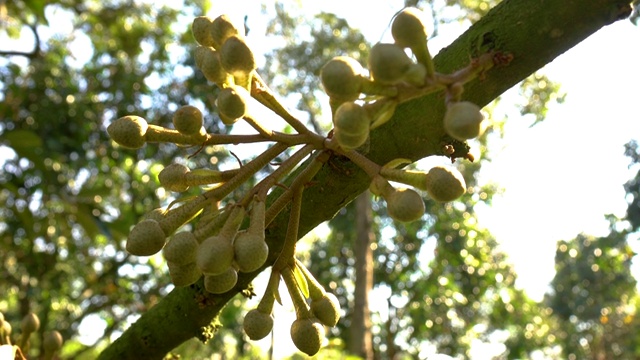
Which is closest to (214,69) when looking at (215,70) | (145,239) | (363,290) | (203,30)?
(215,70)

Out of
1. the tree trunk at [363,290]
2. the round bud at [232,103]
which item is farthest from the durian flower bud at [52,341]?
the tree trunk at [363,290]

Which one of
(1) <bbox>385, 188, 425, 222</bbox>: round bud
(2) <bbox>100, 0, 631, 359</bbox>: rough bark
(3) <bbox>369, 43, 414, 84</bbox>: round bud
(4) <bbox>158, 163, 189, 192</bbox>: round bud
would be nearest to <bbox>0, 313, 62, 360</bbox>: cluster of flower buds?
(2) <bbox>100, 0, 631, 359</bbox>: rough bark

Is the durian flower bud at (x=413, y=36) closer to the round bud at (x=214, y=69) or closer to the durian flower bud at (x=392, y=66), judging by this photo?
the durian flower bud at (x=392, y=66)

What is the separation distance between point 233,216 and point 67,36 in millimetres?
9253

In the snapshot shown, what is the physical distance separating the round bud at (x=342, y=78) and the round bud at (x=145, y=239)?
0.36 metres

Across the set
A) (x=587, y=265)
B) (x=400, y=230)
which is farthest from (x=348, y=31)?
(x=587, y=265)

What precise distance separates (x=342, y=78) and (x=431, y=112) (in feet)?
1.16

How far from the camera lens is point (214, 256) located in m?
0.91

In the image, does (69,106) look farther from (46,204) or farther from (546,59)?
(546,59)

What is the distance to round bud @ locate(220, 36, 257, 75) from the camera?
95 cm

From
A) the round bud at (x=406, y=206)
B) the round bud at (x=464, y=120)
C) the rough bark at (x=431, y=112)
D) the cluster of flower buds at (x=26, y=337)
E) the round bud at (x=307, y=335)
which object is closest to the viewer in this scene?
the round bud at (x=464, y=120)

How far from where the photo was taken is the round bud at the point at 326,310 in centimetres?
112

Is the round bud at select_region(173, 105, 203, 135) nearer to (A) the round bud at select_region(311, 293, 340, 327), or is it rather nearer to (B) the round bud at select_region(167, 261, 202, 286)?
(B) the round bud at select_region(167, 261, 202, 286)

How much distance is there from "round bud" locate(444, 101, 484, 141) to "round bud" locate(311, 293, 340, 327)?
0.46 metres
